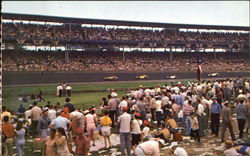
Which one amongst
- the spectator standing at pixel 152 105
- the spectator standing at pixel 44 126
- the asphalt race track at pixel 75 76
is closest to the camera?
the spectator standing at pixel 44 126

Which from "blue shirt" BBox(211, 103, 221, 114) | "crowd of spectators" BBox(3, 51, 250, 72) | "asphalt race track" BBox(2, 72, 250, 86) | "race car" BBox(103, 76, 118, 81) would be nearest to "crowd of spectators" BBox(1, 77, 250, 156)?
"blue shirt" BBox(211, 103, 221, 114)

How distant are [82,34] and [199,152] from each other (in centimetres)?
4999

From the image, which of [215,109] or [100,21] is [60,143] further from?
[100,21]

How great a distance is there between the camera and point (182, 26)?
63.1m

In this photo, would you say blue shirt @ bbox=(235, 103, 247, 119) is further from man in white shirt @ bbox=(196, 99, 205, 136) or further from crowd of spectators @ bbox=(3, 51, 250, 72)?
crowd of spectators @ bbox=(3, 51, 250, 72)

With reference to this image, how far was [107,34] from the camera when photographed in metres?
60.1

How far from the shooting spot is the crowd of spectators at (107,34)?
5016cm

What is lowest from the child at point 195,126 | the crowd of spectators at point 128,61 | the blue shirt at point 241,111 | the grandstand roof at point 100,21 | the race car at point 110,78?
the child at point 195,126

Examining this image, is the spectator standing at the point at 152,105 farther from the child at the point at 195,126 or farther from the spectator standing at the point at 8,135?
the spectator standing at the point at 8,135

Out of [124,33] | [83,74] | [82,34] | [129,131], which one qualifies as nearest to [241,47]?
[124,33]

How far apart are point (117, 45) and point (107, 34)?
11.1 feet

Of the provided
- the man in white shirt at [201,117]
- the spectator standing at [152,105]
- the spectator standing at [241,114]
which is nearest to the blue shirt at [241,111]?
the spectator standing at [241,114]

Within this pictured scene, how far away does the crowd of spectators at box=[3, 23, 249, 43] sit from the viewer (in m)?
50.2

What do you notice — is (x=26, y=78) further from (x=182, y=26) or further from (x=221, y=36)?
(x=221, y=36)
